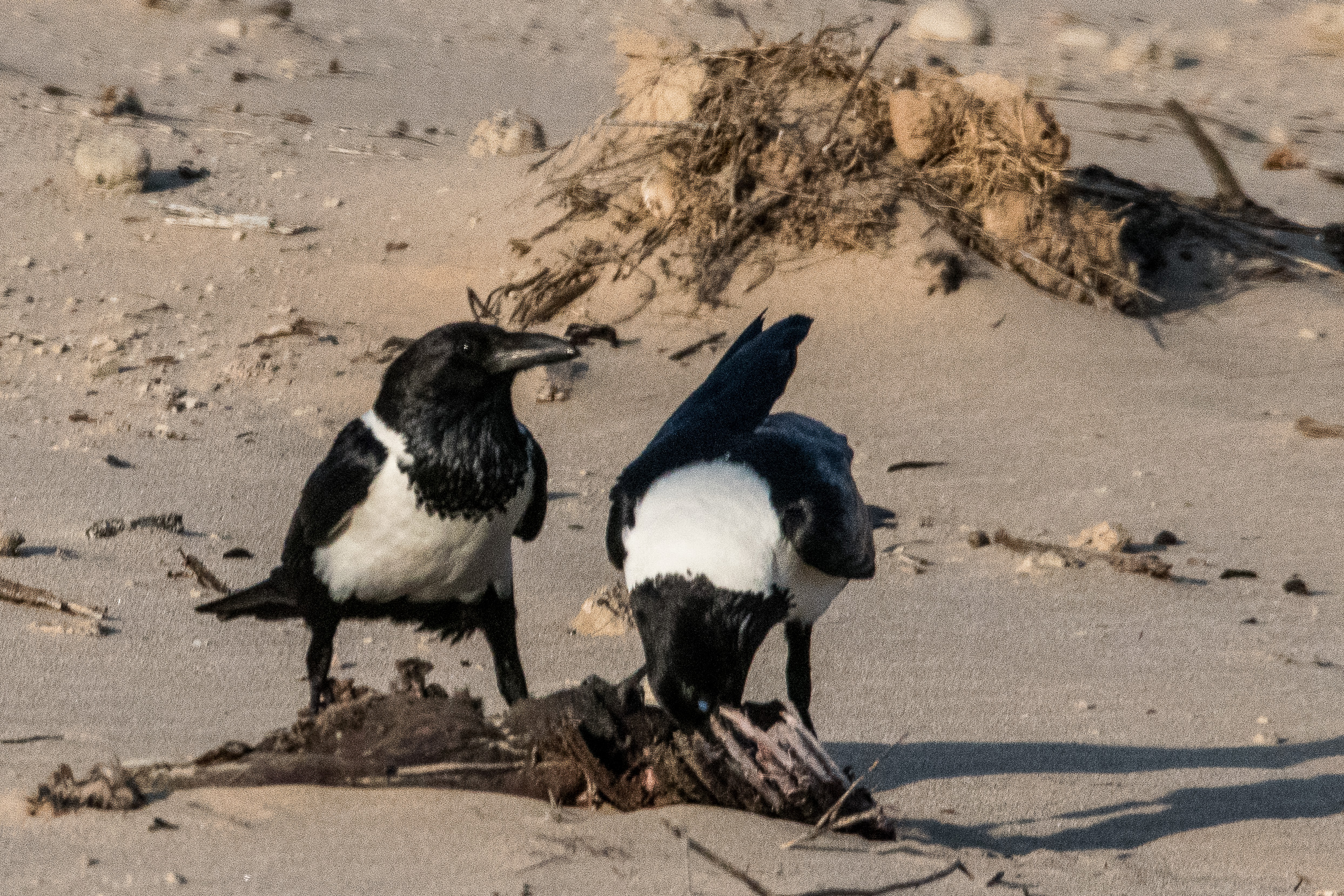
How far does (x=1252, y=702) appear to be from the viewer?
4.51 meters

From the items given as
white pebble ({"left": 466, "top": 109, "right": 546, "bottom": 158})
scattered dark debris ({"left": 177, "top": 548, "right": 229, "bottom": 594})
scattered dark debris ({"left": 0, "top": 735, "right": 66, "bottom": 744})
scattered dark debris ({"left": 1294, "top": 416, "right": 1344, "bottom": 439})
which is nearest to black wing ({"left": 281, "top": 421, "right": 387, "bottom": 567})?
scattered dark debris ({"left": 0, "top": 735, "right": 66, "bottom": 744})

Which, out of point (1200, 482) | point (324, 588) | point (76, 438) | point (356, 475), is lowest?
point (76, 438)

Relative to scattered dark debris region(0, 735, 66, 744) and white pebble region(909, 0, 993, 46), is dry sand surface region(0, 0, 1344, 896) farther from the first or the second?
white pebble region(909, 0, 993, 46)

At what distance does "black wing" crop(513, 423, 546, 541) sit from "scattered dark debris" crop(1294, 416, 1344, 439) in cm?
398

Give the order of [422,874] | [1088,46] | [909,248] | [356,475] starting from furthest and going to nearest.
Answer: [1088,46], [909,248], [356,475], [422,874]

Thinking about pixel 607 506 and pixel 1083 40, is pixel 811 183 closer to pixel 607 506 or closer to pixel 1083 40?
pixel 607 506

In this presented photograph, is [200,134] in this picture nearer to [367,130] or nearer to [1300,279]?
[367,130]

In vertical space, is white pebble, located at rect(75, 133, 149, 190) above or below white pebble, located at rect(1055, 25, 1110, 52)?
below

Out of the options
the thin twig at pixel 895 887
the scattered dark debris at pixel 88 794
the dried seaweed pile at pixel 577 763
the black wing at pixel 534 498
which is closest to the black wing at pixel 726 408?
the black wing at pixel 534 498

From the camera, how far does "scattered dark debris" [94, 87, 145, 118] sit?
9953 millimetres

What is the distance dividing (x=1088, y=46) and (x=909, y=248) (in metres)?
7.45

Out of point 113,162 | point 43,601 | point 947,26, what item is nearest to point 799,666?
point 43,601

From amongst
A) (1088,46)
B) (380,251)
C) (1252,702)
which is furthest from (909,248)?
(1088,46)

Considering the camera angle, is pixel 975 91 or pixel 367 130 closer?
pixel 975 91
